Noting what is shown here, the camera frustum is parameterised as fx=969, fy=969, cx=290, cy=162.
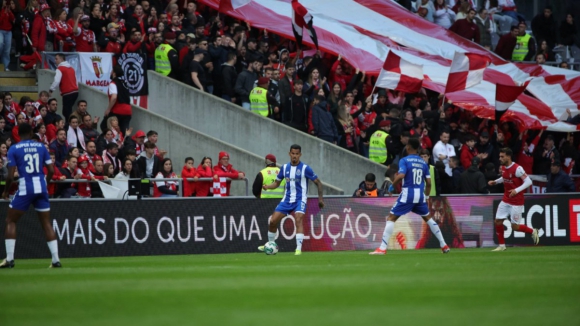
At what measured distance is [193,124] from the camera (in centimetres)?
2534

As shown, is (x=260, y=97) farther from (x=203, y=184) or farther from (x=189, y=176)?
(x=189, y=176)

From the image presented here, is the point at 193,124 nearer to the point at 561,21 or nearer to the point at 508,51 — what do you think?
the point at 508,51

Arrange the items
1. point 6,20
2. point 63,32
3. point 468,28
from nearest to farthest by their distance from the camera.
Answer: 1. point 6,20
2. point 63,32
3. point 468,28

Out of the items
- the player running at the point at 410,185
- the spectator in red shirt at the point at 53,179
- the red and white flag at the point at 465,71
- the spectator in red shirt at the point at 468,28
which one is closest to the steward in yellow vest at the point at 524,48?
the spectator in red shirt at the point at 468,28

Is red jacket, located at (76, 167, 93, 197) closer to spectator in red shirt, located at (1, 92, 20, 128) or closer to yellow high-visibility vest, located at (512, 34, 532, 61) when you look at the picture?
spectator in red shirt, located at (1, 92, 20, 128)

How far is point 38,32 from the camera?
927 inches

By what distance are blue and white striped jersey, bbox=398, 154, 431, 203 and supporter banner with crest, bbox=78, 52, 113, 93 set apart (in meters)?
9.56

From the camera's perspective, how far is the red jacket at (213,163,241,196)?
2200cm

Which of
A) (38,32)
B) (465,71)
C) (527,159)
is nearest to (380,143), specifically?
(465,71)

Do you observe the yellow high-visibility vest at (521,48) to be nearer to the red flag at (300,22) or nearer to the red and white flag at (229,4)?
the red flag at (300,22)

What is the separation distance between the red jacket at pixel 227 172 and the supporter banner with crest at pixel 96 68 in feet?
13.9

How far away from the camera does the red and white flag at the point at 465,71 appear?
1009 inches

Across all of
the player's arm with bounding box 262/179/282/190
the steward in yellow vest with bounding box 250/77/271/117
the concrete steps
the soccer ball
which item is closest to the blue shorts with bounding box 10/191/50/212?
the soccer ball

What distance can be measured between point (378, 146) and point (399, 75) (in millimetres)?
2163
